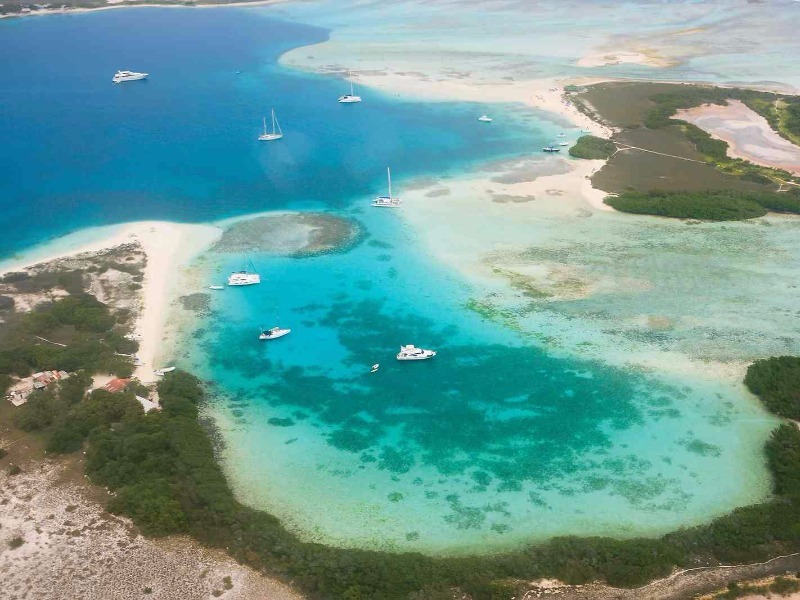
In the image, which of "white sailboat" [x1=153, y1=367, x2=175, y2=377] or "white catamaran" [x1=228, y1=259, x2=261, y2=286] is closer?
"white sailboat" [x1=153, y1=367, x2=175, y2=377]

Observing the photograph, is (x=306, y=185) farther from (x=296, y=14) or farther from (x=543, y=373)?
(x=296, y=14)

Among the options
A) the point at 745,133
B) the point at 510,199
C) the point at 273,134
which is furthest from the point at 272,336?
the point at 745,133

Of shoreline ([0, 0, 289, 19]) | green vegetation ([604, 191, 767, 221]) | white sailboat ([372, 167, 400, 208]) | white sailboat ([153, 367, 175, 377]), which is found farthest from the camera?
shoreline ([0, 0, 289, 19])

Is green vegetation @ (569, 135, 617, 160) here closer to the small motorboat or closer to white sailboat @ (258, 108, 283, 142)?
white sailboat @ (258, 108, 283, 142)

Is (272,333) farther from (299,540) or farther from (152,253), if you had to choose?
(299,540)

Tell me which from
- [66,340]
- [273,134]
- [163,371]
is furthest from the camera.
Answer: [273,134]

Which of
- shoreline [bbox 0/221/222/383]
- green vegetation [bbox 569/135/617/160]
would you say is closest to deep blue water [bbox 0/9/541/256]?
shoreline [bbox 0/221/222/383]
